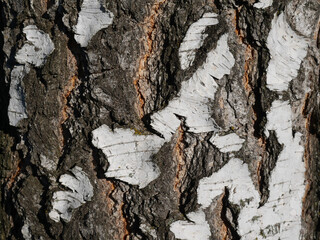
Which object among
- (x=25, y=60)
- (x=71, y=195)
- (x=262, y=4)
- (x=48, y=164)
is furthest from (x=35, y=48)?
(x=262, y=4)

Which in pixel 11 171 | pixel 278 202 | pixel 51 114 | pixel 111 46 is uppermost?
pixel 111 46

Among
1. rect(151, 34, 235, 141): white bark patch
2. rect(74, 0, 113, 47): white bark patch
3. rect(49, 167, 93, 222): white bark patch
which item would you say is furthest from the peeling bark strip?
rect(151, 34, 235, 141): white bark patch

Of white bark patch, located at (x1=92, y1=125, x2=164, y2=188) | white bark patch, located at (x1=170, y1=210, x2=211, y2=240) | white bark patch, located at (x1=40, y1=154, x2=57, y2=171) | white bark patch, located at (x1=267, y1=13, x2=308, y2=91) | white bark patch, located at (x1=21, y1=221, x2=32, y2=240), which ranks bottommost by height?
white bark patch, located at (x1=21, y1=221, x2=32, y2=240)

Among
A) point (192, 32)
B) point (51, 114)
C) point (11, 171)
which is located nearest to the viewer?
point (192, 32)

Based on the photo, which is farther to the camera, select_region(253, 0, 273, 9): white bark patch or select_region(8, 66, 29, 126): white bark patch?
select_region(8, 66, 29, 126): white bark patch

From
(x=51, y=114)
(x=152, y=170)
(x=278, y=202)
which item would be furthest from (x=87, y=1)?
(x=278, y=202)

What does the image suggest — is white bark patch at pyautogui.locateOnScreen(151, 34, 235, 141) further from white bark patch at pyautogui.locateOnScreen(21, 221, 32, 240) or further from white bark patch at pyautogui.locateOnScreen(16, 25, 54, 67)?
white bark patch at pyautogui.locateOnScreen(21, 221, 32, 240)

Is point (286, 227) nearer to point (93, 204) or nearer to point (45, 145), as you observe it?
point (93, 204)
